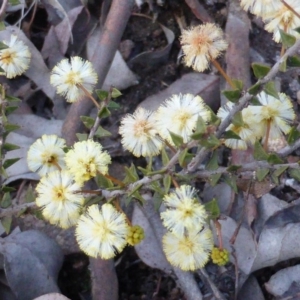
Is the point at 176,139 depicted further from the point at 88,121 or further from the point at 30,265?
the point at 30,265

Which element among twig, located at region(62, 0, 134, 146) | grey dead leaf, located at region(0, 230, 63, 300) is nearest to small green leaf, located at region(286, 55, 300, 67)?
twig, located at region(62, 0, 134, 146)

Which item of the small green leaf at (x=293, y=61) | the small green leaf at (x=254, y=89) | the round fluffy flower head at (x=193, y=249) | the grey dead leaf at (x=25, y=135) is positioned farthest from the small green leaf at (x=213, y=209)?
the grey dead leaf at (x=25, y=135)

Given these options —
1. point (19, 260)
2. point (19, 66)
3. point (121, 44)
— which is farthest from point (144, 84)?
point (19, 260)

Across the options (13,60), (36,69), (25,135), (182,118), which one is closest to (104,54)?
(36,69)

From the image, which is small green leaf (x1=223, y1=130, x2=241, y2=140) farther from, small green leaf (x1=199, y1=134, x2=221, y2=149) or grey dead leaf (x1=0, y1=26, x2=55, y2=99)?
grey dead leaf (x1=0, y1=26, x2=55, y2=99)

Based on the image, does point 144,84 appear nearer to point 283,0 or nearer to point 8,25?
point 8,25

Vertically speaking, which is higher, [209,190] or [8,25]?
[8,25]
